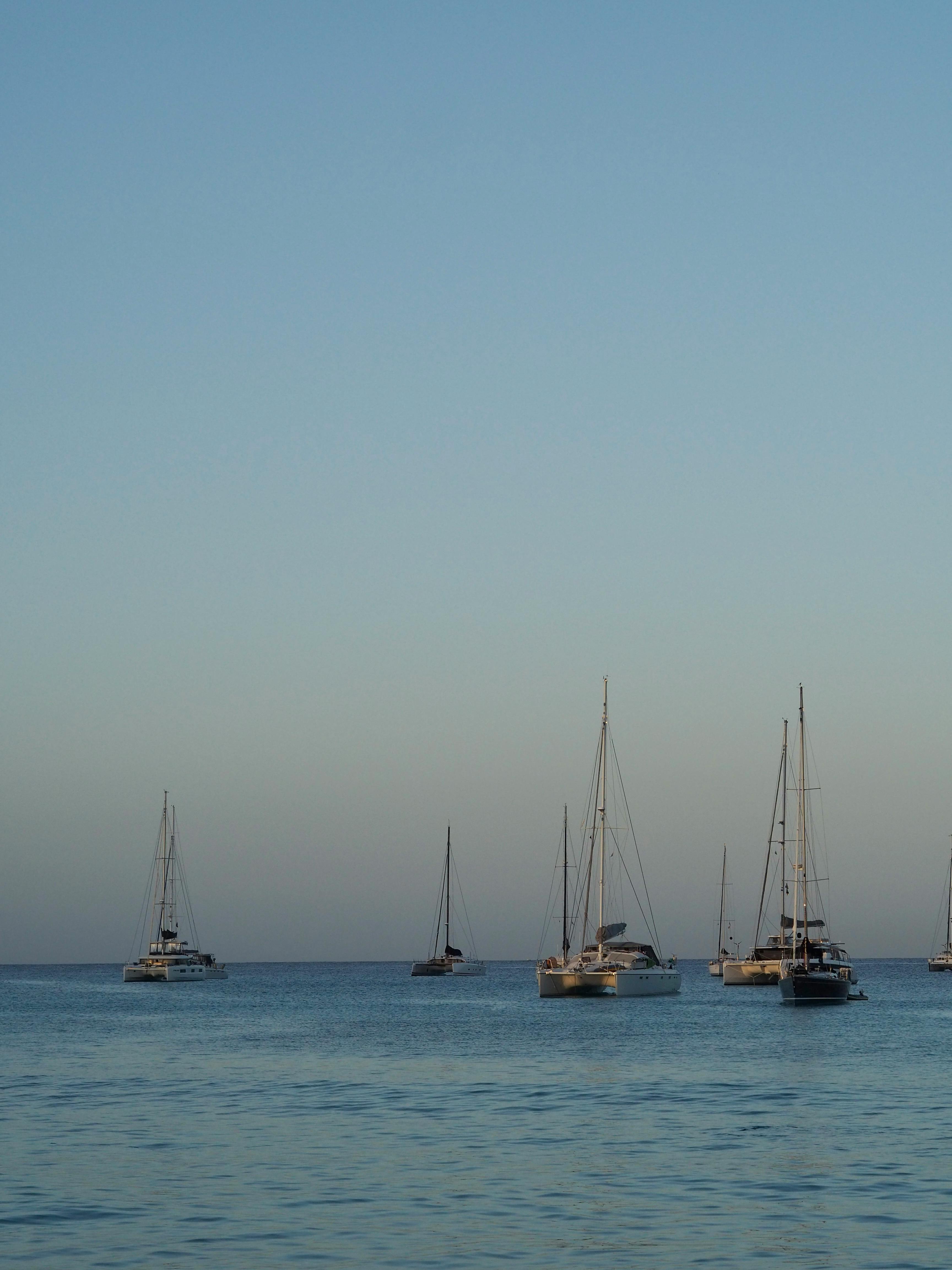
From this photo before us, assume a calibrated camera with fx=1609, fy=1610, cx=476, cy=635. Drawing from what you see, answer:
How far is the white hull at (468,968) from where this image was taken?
616ft

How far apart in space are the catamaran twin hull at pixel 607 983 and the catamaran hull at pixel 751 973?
18.6 m

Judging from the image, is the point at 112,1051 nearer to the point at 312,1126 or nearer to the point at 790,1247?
the point at 312,1126

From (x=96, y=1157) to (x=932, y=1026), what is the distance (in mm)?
63024

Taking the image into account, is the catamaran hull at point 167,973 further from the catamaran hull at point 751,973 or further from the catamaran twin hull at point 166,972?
the catamaran hull at point 751,973

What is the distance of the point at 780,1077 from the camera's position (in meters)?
50.9

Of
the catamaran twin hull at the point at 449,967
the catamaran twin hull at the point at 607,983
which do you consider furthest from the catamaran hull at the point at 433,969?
the catamaran twin hull at the point at 607,983

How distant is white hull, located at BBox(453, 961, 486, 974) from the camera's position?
188 metres

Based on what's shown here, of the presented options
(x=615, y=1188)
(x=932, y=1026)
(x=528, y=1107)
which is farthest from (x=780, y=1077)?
(x=932, y=1026)

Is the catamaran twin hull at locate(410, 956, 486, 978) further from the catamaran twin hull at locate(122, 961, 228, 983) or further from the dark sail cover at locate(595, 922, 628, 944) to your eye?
the dark sail cover at locate(595, 922, 628, 944)

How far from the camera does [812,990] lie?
323ft

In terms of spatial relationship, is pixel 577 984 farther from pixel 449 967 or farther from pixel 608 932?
pixel 449 967

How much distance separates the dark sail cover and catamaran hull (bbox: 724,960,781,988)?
2252 centimetres

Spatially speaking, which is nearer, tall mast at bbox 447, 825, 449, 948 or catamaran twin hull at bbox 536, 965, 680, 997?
catamaran twin hull at bbox 536, 965, 680, 997

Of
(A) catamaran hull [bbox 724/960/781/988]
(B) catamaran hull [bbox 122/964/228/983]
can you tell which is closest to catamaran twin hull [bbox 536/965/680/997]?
(A) catamaran hull [bbox 724/960/781/988]
